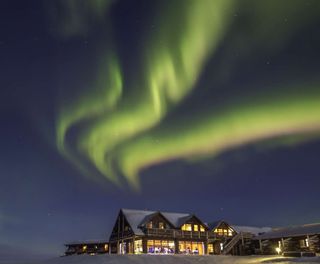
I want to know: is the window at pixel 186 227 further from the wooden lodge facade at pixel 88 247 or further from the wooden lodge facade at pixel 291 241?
the wooden lodge facade at pixel 88 247

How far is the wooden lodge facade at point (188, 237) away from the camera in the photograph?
185 feet

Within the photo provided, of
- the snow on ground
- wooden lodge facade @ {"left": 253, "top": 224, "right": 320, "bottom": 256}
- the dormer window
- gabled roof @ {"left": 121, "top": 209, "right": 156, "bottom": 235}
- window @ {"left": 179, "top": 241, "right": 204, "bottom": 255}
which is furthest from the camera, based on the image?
the dormer window

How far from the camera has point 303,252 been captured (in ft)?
164

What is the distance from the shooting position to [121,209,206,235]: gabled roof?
6494 cm

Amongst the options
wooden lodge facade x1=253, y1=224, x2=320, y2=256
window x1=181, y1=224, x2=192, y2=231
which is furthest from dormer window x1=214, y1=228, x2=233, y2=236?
wooden lodge facade x1=253, y1=224, x2=320, y2=256

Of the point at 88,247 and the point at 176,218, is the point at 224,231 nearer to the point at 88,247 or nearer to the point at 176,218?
the point at 176,218

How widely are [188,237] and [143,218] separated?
26.6 ft

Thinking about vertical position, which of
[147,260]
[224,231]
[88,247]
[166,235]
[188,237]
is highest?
[224,231]

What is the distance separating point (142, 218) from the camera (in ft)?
221

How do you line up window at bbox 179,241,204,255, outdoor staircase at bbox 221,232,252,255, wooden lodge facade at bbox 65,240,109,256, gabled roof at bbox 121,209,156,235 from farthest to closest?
wooden lodge facade at bbox 65,240,109,256 < window at bbox 179,241,204,255 < gabled roof at bbox 121,209,156,235 < outdoor staircase at bbox 221,232,252,255

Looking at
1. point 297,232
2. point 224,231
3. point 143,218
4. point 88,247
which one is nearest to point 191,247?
point 224,231

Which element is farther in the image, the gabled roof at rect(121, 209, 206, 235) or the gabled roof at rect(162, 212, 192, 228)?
the gabled roof at rect(162, 212, 192, 228)

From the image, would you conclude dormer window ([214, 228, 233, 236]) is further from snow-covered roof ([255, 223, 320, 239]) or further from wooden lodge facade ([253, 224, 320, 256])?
snow-covered roof ([255, 223, 320, 239])

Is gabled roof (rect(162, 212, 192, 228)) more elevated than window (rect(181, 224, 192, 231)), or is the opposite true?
gabled roof (rect(162, 212, 192, 228))
